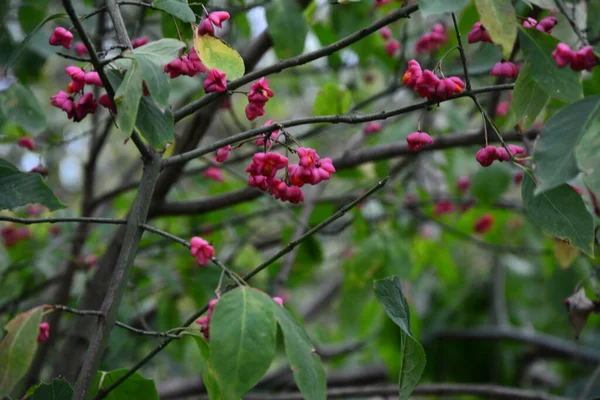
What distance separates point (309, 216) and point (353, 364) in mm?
1224

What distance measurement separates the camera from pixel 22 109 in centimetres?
142

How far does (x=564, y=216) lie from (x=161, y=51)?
549 millimetres

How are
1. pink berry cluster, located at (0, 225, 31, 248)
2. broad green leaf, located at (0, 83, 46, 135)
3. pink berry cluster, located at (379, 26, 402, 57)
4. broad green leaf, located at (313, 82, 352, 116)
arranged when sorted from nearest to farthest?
broad green leaf, located at (0, 83, 46, 135)
broad green leaf, located at (313, 82, 352, 116)
pink berry cluster, located at (379, 26, 402, 57)
pink berry cluster, located at (0, 225, 31, 248)

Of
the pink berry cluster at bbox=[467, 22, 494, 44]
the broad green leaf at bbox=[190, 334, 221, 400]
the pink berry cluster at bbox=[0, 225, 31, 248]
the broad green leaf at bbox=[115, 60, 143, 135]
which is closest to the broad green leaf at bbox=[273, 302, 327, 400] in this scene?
the broad green leaf at bbox=[190, 334, 221, 400]

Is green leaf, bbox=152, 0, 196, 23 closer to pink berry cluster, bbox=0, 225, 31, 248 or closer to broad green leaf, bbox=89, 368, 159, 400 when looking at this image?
broad green leaf, bbox=89, 368, 159, 400

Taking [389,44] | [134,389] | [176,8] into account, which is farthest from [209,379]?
[389,44]

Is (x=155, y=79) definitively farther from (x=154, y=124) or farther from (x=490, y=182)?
(x=490, y=182)

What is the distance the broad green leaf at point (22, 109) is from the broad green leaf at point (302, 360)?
2.98 feet

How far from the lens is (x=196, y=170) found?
6.63 ft

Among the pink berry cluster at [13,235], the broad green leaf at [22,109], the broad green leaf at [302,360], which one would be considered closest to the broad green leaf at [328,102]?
the broad green leaf at [22,109]

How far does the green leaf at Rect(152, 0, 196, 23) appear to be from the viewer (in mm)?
817

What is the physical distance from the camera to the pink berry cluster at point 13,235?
2.42 metres

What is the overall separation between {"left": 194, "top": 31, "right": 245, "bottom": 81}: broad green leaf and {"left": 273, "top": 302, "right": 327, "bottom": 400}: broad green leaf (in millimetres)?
313

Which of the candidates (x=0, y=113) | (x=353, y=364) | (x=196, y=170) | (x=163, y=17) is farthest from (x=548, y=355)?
(x=0, y=113)
